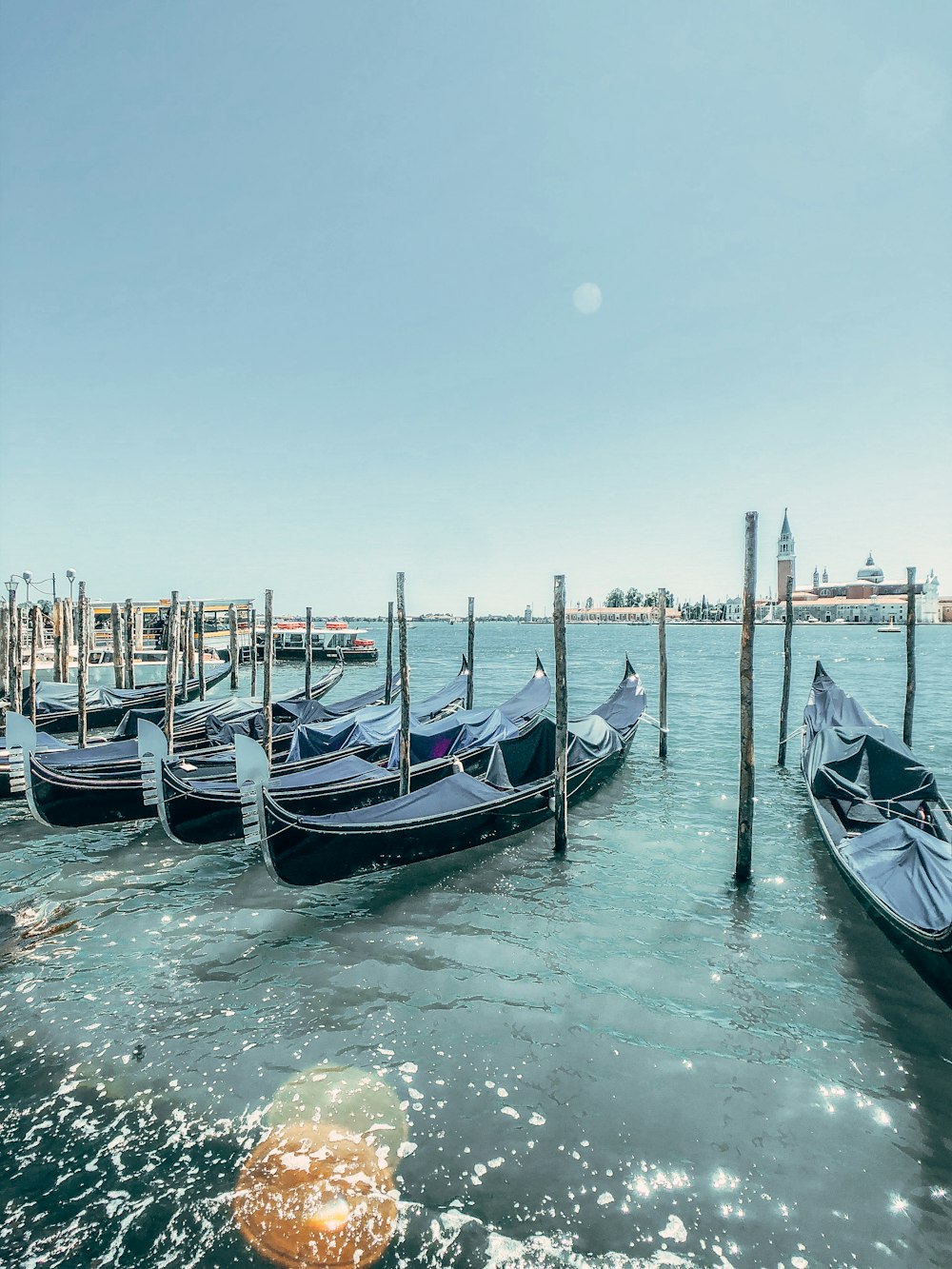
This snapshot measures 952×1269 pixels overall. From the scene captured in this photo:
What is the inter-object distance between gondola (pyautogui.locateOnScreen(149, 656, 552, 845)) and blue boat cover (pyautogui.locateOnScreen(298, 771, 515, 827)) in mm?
1185

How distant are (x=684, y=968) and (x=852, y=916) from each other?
245cm

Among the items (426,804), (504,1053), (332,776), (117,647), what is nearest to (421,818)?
(426,804)

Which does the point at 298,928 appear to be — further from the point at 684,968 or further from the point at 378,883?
the point at 684,968

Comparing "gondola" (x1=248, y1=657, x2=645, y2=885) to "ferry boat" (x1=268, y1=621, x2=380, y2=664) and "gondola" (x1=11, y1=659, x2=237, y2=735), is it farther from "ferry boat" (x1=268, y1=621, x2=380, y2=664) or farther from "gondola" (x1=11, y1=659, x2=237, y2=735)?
"ferry boat" (x1=268, y1=621, x2=380, y2=664)

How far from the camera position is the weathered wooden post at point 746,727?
7766mm

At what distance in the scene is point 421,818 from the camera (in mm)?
7914

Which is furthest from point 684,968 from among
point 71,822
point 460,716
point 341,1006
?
point 71,822

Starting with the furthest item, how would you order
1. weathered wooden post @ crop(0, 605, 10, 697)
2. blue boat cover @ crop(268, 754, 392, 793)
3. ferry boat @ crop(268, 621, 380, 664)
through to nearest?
ferry boat @ crop(268, 621, 380, 664)
weathered wooden post @ crop(0, 605, 10, 697)
blue boat cover @ crop(268, 754, 392, 793)

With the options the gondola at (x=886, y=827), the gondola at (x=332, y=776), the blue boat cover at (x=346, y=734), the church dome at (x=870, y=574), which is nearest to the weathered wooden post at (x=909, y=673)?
the gondola at (x=886, y=827)

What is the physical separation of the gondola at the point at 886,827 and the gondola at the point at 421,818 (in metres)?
3.89

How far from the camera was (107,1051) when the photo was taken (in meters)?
4.83

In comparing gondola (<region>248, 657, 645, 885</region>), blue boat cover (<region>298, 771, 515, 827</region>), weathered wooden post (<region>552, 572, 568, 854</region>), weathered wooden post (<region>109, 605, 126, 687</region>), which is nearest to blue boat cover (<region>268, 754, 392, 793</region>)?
gondola (<region>248, 657, 645, 885</region>)

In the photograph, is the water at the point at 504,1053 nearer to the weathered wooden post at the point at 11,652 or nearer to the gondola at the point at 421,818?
the gondola at the point at 421,818

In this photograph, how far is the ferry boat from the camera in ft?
137
